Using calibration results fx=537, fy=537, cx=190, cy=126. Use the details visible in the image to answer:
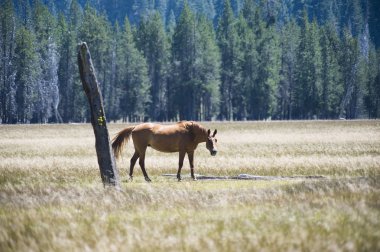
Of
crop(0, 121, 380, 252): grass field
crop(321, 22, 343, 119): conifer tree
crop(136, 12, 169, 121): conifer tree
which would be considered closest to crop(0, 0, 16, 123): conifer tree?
crop(136, 12, 169, 121): conifer tree

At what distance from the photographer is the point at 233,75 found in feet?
302

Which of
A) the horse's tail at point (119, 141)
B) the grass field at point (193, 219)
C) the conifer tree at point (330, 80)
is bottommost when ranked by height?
the grass field at point (193, 219)

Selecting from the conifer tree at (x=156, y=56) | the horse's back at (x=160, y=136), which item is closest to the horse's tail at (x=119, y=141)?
the horse's back at (x=160, y=136)

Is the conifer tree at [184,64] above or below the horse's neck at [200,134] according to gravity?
above

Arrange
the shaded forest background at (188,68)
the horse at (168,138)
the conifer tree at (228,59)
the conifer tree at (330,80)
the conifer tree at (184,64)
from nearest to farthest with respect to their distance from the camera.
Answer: the horse at (168,138), the shaded forest background at (188,68), the conifer tree at (184,64), the conifer tree at (228,59), the conifer tree at (330,80)

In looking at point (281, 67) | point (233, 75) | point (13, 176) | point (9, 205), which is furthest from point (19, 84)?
point (9, 205)

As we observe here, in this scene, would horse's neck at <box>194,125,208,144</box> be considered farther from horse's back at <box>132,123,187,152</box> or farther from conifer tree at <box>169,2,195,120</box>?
conifer tree at <box>169,2,195,120</box>

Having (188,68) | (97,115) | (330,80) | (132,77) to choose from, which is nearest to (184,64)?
(188,68)

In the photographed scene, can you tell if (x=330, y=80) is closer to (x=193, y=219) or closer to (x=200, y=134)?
(x=200, y=134)

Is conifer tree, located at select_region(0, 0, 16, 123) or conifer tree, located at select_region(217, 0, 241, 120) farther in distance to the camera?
conifer tree, located at select_region(217, 0, 241, 120)

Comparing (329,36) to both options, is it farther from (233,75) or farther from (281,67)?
(233,75)

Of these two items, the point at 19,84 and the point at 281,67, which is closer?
the point at 19,84

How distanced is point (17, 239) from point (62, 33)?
87057mm

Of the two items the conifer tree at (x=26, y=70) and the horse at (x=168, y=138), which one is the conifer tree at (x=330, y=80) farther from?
the horse at (x=168, y=138)
